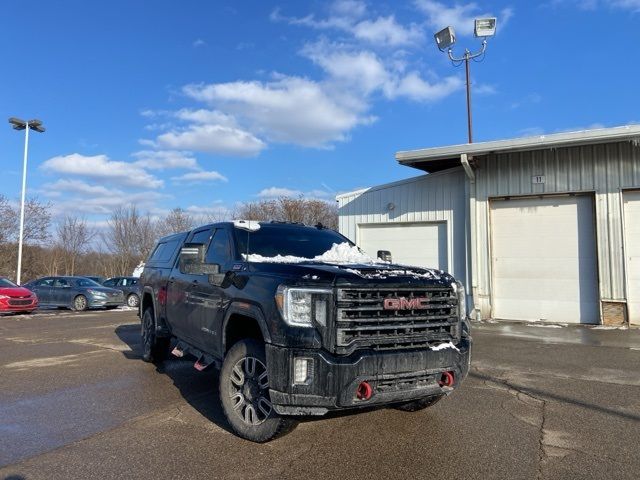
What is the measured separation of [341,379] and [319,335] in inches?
15.2

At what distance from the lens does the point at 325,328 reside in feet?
13.3

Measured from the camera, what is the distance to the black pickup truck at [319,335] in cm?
399

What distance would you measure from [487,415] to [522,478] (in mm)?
1568

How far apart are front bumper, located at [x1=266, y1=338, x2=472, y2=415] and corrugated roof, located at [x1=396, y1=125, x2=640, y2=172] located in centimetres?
1029

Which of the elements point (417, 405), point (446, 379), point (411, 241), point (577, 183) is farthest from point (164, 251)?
point (577, 183)

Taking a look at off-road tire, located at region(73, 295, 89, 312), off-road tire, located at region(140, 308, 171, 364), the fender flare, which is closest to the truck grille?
the fender flare

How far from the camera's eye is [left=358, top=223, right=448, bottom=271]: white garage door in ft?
49.7

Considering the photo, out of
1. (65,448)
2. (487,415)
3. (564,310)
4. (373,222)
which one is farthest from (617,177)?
(65,448)

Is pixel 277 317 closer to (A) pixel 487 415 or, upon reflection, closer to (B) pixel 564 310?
(A) pixel 487 415

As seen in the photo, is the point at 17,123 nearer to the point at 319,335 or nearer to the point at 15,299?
the point at 15,299

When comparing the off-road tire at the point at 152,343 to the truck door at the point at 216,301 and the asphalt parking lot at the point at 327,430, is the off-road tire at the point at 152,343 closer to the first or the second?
the asphalt parking lot at the point at 327,430

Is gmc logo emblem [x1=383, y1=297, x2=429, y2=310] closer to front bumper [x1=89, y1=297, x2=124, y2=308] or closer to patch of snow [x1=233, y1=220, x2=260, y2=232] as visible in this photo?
patch of snow [x1=233, y1=220, x2=260, y2=232]

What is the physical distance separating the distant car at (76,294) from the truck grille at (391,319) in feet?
60.9

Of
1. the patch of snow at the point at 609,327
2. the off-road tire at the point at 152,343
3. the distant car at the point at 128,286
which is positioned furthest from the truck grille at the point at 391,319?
the distant car at the point at 128,286
